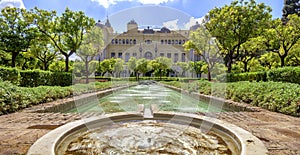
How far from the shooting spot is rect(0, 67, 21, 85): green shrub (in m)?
7.48

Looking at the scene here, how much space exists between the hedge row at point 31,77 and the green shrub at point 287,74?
9777 millimetres

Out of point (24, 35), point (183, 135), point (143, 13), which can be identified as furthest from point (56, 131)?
point (24, 35)

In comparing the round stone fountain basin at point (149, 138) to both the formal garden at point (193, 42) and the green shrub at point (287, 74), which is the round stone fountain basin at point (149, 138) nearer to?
the formal garden at point (193, 42)

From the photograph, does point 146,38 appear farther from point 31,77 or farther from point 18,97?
point 31,77

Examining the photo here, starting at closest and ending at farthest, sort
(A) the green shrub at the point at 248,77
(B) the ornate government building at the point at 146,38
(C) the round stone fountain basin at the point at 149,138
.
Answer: (C) the round stone fountain basin at the point at 149,138 → (B) the ornate government building at the point at 146,38 → (A) the green shrub at the point at 248,77

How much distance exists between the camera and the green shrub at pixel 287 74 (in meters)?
6.62

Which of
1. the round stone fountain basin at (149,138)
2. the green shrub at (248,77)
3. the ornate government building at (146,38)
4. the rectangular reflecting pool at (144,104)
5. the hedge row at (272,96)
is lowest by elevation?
the rectangular reflecting pool at (144,104)

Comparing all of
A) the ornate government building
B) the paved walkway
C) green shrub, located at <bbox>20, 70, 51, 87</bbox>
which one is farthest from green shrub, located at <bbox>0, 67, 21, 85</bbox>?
the paved walkway

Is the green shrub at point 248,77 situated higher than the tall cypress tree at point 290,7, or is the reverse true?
the tall cypress tree at point 290,7

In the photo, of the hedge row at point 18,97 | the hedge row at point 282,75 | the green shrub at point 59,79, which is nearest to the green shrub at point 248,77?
the hedge row at point 282,75

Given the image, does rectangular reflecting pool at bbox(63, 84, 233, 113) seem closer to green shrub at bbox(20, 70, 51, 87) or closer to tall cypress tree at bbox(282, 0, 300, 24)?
green shrub at bbox(20, 70, 51, 87)

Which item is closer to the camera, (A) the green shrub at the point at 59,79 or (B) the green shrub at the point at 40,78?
(B) the green shrub at the point at 40,78

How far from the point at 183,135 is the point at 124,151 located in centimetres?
101

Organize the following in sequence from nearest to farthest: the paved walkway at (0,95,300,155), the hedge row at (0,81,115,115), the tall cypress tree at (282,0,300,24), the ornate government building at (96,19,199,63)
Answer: the paved walkway at (0,95,300,155) < the hedge row at (0,81,115,115) < the ornate government building at (96,19,199,63) < the tall cypress tree at (282,0,300,24)
